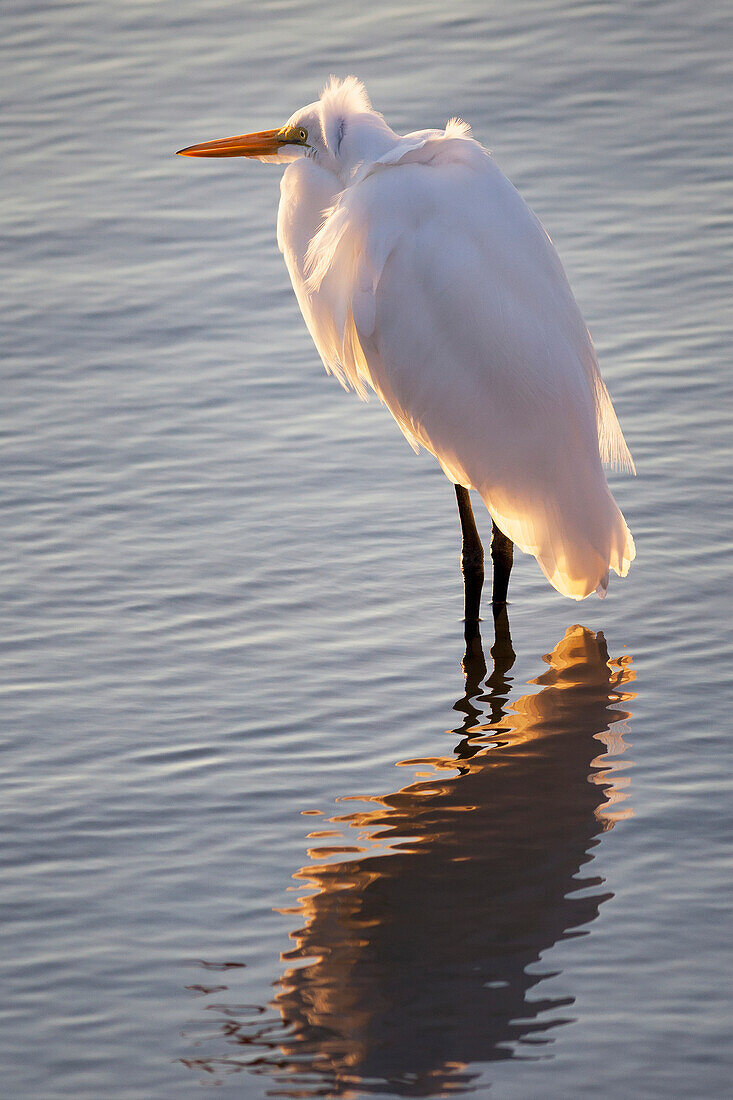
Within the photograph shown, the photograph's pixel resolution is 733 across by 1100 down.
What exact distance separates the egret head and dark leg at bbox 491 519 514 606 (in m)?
1.09

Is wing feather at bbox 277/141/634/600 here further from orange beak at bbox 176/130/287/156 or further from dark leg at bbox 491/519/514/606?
orange beak at bbox 176/130/287/156

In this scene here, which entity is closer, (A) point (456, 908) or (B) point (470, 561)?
(A) point (456, 908)

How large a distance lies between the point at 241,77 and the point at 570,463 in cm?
446

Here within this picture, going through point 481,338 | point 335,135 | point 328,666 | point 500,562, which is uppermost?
point 335,135

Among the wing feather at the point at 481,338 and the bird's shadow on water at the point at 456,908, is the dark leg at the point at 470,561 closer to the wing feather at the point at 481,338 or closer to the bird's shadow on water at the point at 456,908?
the wing feather at the point at 481,338

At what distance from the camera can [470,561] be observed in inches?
193

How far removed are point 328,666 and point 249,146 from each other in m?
1.56

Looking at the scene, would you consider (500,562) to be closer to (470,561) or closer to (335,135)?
(470,561)

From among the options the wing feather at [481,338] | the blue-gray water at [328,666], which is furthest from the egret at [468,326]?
the blue-gray water at [328,666]

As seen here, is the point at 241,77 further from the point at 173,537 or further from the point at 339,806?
the point at 339,806

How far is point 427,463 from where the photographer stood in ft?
19.0

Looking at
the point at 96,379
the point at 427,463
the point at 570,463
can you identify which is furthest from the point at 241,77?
the point at 570,463

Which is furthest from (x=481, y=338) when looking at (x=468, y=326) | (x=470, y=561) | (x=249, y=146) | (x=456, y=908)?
(x=456, y=908)

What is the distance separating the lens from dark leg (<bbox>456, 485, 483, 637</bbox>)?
484 cm
